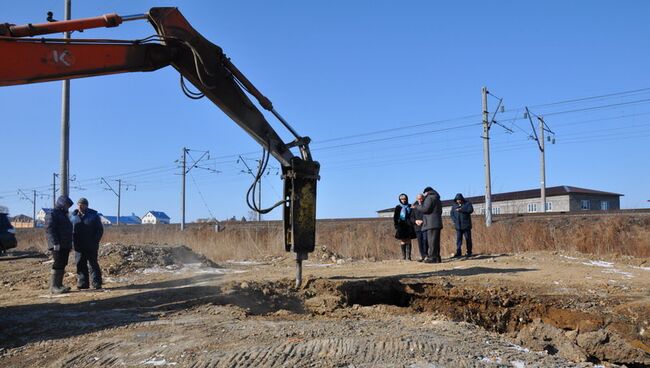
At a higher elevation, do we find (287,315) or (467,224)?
(467,224)

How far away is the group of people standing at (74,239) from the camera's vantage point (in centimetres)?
919

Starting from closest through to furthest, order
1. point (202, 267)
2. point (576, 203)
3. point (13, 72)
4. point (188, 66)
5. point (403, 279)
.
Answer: point (13, 72), point (188, 66), point (403, 279), point (202, 267), point (576, 203)

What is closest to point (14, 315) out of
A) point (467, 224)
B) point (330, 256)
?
point (330, 256)

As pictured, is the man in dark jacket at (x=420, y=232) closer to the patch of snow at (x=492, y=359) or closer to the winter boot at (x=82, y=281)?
the winter boot at (x=82, y=281)

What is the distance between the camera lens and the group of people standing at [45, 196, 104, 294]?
9188 mm

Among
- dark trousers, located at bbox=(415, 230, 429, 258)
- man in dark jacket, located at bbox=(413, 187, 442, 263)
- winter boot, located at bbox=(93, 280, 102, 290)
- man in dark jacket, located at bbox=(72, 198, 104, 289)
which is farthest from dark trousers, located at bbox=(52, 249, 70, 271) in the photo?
dark trousers, located at bbox=(415, 230, 429, 258)

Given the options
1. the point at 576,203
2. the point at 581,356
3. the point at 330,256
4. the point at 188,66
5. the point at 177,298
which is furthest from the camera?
the point at 576,203

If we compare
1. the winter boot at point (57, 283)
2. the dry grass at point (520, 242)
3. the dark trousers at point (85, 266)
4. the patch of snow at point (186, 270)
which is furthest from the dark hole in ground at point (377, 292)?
the dry grass at point (520, 242)

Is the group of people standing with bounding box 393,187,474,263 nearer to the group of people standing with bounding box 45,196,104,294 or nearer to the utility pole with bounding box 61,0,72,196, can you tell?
the group of people standing with bounding box 45,196,104,294

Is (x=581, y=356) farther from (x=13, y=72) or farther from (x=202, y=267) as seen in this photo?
(x=202, y=267)

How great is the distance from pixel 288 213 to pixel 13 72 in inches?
160

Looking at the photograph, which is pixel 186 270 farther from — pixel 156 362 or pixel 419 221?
pixel 156 362

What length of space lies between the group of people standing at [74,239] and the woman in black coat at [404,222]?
285 inches

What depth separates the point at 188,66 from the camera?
25.3 feet
